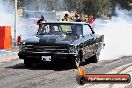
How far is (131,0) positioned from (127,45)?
205 feet

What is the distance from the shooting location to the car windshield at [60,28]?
42.1ft

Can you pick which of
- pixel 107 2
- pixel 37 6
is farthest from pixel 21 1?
pixel 107 2

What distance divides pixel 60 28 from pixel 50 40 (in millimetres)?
1211

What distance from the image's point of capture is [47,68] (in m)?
12.2

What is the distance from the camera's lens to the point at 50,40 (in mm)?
11812

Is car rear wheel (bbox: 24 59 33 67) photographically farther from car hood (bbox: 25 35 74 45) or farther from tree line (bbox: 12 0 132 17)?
tree line (bbox: 12 0 132 17)

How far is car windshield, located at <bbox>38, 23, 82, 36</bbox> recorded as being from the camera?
42.1 ft

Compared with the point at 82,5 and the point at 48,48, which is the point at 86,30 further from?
the point at 82,5

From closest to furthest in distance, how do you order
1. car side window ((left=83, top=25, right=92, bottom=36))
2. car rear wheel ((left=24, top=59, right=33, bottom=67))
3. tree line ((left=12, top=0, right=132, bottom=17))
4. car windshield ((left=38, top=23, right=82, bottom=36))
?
car rear wheel ((left=24, top=59, right=33, bottom=67))
car windshield ((left=38, top=23, right=82, bottom=36))
car side window ((left=83, top=25, right=92, bottom=36))
tree line ((left=12, top=0, right=132, bottom=17))

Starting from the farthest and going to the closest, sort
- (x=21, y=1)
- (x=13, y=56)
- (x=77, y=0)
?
1. (x=21, y=1)
2. (x=77, y=0)
3. (x=13, y=56)

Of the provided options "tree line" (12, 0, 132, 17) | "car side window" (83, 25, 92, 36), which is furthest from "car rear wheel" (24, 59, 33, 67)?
"tree line" (12, 0, 132, 17)

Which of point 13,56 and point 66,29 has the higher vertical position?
point 66,29

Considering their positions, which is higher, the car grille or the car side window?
the car side window

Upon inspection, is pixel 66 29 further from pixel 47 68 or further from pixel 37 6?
pixel 37 6
